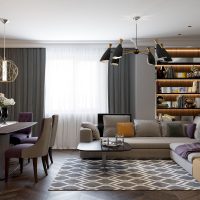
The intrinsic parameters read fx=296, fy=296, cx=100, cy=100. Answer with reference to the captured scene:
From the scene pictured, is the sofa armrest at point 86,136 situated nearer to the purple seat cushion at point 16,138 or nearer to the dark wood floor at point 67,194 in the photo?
the purple seat cushion at point 16,138

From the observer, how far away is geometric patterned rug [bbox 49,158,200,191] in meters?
4.13

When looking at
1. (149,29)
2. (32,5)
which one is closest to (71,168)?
(32,5)

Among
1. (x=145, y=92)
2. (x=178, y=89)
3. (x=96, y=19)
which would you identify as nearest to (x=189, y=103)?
(x=178, y=89)

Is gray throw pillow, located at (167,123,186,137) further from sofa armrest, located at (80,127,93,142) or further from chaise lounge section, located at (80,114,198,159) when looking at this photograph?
sofa armrest, located at (80,127,93,142)

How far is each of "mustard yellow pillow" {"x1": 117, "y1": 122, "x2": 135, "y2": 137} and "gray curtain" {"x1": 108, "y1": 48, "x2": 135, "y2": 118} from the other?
40.5 inches

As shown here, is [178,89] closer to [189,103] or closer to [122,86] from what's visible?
[189,103]

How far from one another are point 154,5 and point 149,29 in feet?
5.10

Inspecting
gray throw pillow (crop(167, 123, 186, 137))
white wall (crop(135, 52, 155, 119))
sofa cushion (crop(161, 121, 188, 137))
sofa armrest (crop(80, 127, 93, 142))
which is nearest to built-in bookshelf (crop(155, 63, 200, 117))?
white wall (crop(135, 52, 155, 119))

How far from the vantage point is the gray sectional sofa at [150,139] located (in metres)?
5.95

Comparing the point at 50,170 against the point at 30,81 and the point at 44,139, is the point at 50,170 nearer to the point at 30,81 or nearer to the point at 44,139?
the point at 44,139

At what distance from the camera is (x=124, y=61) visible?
763cm

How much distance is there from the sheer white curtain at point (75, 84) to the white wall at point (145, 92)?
0.83 m

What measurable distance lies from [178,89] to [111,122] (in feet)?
6.67

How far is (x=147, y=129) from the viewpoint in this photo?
659cm
